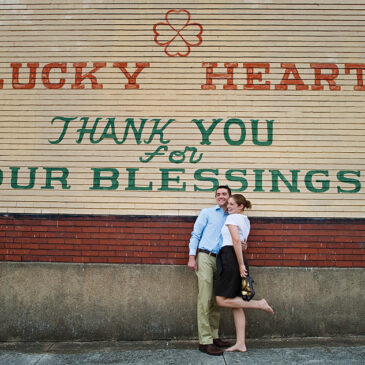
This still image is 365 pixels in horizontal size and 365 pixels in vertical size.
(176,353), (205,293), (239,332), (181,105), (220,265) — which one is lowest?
(176,353)

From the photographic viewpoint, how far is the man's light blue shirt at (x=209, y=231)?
464 cm

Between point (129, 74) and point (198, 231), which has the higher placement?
point (129, 74)

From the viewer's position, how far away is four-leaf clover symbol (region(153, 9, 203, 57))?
5.52 metres

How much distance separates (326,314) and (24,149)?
4.73 meters

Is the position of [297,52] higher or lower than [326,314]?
higher

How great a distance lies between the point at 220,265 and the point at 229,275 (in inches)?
6.0

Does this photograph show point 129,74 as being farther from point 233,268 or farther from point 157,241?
point 233,268

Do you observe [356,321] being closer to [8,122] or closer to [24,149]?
[24,149]

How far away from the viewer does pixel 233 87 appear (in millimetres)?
5449

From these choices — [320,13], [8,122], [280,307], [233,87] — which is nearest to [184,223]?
[280,307]

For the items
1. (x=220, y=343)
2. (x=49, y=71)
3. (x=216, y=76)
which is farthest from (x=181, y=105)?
(x=220, y=343)

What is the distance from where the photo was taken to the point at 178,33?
18.2 feet

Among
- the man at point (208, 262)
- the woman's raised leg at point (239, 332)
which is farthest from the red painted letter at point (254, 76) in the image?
the woman's raised leg at point (239, 332)

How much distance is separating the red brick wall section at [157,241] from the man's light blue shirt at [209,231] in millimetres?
439
